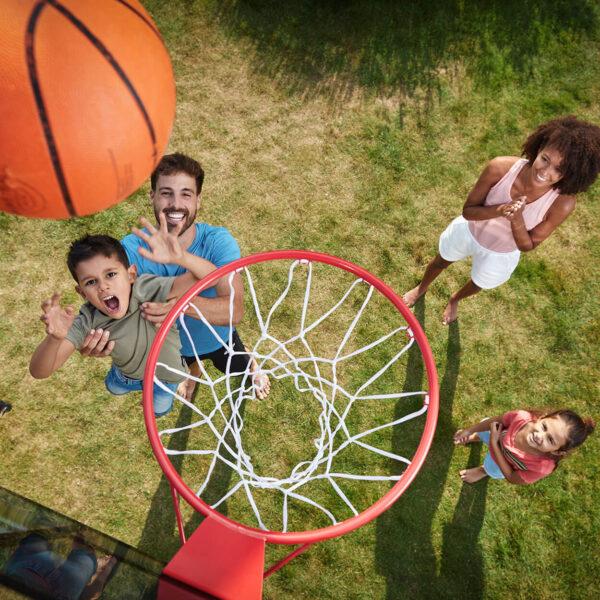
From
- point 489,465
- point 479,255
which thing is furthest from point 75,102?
point 489,465

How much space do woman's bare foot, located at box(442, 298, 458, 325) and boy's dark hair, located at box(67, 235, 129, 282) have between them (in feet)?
8.18

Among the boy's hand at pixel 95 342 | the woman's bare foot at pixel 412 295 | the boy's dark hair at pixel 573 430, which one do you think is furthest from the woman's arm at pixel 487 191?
the boy's hand at pixel 95 342

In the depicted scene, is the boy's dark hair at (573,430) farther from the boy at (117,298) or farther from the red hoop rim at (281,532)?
the boy at (117,298)

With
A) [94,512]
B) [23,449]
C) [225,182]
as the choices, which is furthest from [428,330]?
[23,449]

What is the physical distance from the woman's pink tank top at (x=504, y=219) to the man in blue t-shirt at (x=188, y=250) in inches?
59.0

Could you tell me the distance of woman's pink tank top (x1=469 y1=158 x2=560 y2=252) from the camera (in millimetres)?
3020

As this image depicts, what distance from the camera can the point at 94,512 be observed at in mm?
3607

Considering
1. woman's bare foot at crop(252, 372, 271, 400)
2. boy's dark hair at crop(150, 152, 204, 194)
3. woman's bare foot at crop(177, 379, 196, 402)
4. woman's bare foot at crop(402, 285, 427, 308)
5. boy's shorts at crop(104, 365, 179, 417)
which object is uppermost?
boy's dark hair at crop(150, 152, 204, 194)

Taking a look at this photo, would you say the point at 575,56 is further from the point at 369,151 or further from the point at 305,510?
the point at 305,510

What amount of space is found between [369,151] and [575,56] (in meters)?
2.24

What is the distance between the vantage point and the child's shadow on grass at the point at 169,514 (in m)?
3.56

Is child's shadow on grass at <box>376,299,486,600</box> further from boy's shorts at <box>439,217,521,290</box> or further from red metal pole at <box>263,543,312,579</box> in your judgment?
boy's shorts at <box>439,217,521,290</box>

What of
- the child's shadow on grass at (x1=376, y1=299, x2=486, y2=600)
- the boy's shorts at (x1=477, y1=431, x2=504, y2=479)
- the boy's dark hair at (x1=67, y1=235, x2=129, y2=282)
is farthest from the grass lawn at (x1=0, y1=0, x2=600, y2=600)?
the boy's dark hair at (x1=67, y1=235, x2=129, y2=282)

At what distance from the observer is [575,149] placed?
2754 mm
